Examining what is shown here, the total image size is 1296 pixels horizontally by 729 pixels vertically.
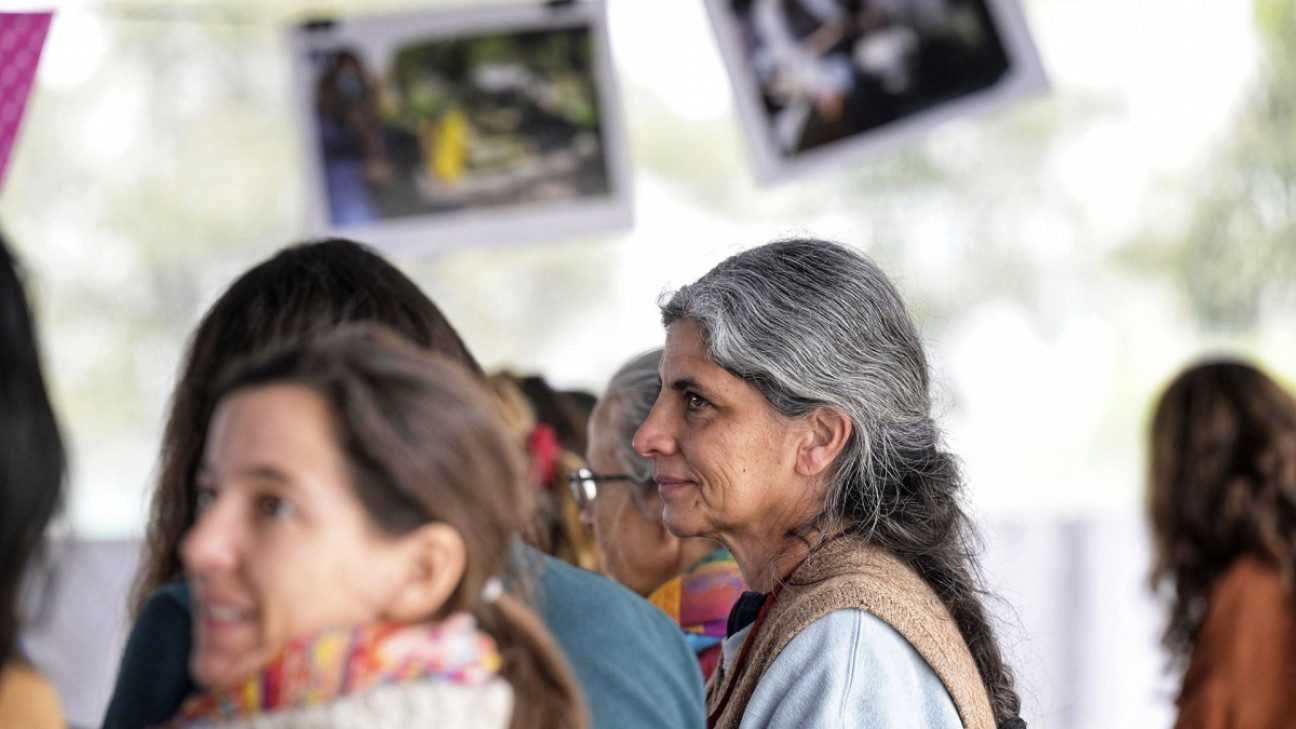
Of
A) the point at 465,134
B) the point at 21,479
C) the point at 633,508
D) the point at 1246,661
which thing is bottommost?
the point at 1246,661

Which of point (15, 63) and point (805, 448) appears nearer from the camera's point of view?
point (805, 448)

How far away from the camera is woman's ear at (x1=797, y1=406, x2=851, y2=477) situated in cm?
177

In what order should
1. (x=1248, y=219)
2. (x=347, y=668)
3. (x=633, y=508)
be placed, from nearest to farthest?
(x=347, y=668) → (x=633, y=508) → (x=1248, y=219)

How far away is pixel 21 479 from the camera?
111 cm

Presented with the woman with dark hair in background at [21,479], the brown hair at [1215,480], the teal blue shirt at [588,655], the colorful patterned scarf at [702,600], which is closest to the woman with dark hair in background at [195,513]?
the teal blue shirt at [588,655]

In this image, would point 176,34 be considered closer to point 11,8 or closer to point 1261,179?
point 11,8

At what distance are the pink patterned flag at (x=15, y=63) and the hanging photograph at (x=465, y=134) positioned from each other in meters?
1.33

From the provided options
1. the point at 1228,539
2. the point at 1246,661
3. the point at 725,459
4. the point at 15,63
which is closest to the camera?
the point at 725,459

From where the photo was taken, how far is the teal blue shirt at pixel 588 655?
47.3 inches

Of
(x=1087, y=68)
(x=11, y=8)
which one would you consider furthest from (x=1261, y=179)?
(x=11, y=8)

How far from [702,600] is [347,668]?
3.95 ft

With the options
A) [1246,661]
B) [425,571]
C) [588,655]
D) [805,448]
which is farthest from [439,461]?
[1246,661]

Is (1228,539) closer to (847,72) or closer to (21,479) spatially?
(847,72)

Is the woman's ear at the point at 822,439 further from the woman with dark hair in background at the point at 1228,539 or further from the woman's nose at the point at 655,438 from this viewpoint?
the woman with dark hair in background at the point at 1228,539
